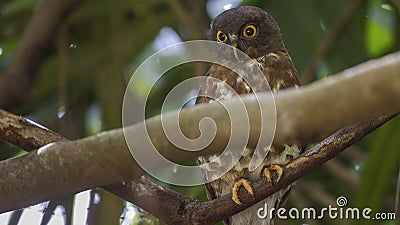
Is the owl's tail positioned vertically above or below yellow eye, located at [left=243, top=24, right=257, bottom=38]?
below

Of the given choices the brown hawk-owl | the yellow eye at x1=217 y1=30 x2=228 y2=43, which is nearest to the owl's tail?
the brown hawk-owl

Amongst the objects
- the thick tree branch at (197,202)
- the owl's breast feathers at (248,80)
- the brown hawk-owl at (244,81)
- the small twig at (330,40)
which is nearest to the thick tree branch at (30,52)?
the brown hawk-owl at (244,81)

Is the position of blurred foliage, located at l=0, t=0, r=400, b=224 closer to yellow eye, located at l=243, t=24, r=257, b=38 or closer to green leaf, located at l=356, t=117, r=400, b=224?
yellow eye, located at l=243, t=24, r=257, b=38

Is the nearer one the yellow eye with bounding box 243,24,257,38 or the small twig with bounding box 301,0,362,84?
the yellow eye with bounding box 243,24,257,38

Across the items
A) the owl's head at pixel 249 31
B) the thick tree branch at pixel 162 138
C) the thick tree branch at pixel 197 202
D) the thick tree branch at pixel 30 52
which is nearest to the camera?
the thick tree branch at pixel 162 138

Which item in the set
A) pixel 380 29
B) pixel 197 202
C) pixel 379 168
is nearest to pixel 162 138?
pixel 197 202

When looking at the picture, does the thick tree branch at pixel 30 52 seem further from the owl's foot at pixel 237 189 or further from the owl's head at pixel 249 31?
the owl's foot at pixel 237 189
